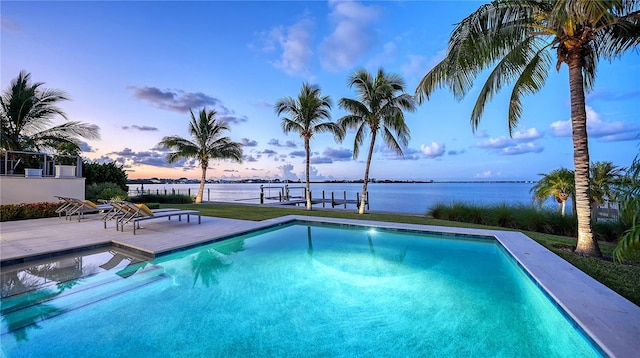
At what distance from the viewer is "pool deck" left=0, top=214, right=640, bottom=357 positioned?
2.76 meters

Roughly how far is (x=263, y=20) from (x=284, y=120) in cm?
467

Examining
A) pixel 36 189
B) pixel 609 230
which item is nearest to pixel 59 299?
pixel 36 189

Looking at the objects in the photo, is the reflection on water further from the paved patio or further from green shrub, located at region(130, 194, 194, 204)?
green shrub, located at region(130, 194, 194, 204)

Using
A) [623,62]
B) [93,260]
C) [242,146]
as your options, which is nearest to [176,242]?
[93,260]

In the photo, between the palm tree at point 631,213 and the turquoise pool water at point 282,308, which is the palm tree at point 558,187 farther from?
the palm tree at point 631,213

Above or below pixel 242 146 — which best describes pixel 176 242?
below

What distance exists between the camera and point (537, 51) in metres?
6.91

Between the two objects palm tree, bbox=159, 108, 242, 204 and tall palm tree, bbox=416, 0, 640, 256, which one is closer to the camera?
tall palm tree, bbox=416, 0, 640, 256

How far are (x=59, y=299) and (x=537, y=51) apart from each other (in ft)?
35.3

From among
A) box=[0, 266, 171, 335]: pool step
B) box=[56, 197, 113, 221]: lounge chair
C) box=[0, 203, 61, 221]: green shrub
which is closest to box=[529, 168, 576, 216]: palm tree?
box=[0, 266, 171, 335]: pool step

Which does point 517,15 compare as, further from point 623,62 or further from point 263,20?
point 263,20

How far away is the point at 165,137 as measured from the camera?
17.5 meters

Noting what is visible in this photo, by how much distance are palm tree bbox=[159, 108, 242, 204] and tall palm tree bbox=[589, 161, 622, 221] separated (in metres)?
18.1

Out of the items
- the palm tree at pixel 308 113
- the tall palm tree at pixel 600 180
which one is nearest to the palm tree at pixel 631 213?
the tall palm tree at pixel 600 180
